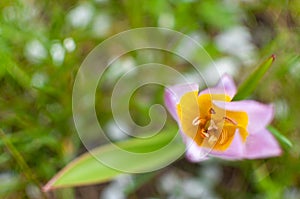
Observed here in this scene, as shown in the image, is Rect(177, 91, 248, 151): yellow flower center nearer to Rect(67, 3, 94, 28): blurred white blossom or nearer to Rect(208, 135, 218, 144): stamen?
Rect(208, 135, 218, 144): stamen

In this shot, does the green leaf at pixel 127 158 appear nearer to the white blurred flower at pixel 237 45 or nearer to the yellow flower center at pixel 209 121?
the yellow flower center at pixel 209 121

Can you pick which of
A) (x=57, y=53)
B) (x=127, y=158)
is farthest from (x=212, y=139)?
(x=57, y=53)

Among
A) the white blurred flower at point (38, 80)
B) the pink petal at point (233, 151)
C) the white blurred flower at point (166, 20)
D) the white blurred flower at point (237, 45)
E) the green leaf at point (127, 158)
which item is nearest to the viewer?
the pink petal at point (233, 151)

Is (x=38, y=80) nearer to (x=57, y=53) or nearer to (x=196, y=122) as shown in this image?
(x=57, y=53)

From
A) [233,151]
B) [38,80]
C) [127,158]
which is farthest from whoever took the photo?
[38,80]

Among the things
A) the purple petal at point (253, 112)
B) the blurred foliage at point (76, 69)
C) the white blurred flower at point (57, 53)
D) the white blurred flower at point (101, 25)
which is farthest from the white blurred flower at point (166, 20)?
Result: the purple petal at point (253, 112)

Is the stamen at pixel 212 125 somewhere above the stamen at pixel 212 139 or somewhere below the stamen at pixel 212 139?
above

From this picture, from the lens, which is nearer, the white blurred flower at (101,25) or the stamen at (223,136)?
the stamen at (223,136)
